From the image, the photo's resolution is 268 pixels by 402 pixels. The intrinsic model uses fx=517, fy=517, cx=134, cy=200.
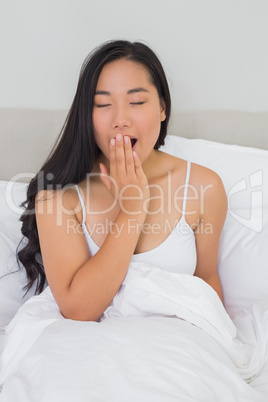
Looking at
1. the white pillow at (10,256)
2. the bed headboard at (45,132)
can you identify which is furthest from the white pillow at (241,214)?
the white pillow at (10,256)

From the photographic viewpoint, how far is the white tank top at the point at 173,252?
1.43 metres

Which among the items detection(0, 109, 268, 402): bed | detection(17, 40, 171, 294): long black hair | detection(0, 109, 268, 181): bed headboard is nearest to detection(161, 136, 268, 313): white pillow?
detection(0, 109, 268, 402): bed

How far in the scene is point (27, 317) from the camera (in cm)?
128

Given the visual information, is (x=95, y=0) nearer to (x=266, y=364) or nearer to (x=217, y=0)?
(x=217, y=0)

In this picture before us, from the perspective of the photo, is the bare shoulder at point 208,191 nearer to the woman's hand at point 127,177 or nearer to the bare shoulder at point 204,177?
the bare shoulder at point 204,177

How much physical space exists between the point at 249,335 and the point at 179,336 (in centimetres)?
33

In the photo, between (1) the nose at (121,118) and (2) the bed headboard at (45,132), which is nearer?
(1) the nose at (121,118)

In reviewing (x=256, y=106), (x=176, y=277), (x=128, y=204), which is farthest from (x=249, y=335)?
(x=256, y=106)

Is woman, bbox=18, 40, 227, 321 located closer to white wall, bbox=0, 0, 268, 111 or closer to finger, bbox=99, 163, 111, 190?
finger, bbox=99, 163, 111, 190

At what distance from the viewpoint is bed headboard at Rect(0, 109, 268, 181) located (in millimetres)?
2010

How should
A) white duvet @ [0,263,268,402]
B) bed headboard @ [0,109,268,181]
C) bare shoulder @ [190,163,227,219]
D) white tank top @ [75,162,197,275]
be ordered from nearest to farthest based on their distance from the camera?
white duvet @ [0,263,268,402] → white tank top @ [75,162,197,275] → bare shoulder @ [190,163,227,219] → bed headboard @ [0,109,268,181]

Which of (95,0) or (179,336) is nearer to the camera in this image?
(179,336)

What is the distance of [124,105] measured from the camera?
1.36 meters

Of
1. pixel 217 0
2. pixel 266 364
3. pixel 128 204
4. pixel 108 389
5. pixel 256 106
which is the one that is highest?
pixel 217 0
